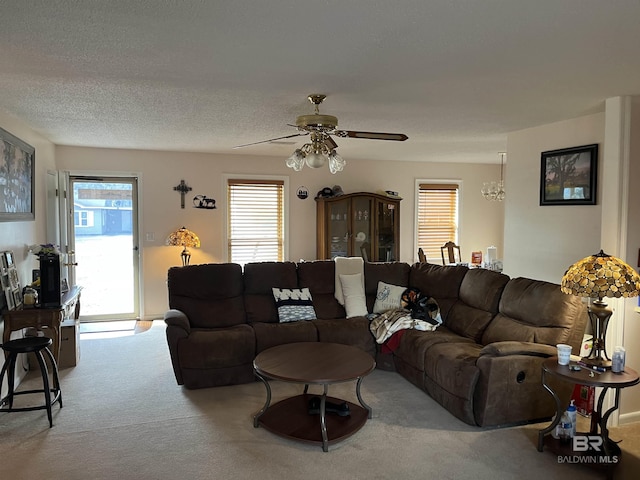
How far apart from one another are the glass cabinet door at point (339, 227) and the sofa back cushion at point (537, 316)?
3220 mm

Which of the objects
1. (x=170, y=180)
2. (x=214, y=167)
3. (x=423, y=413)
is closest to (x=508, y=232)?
(x=423, y=413)

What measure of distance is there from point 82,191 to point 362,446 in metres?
5.13

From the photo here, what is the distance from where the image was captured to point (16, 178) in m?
4.14

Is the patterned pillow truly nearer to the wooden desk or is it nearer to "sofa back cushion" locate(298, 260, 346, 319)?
"sofa back cushion" locate(298, 260, 346, 319)

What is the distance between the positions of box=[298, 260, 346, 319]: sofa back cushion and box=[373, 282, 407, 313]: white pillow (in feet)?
1.21

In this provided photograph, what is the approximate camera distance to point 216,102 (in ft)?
11.8

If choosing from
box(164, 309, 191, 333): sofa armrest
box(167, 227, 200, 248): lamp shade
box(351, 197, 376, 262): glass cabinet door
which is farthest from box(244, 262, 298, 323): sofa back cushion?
box(351, 197, 376, 262): glass cabinet door

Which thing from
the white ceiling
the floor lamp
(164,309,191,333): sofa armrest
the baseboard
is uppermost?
the white ceiling

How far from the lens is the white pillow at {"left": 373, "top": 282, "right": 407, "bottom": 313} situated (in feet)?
15.6

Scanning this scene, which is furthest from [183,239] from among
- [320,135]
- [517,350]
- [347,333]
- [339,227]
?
[517,350]

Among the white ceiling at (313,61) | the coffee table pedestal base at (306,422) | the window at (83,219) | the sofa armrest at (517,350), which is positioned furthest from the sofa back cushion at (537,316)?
the window at (83,219)

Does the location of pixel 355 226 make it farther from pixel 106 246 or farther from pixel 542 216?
pixel 106 246

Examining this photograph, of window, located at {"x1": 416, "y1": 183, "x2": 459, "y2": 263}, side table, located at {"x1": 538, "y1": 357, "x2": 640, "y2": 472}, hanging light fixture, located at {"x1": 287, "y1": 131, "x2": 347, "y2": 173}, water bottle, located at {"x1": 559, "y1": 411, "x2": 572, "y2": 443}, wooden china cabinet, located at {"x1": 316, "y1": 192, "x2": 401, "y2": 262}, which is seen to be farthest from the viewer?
window, located at {"x1": 416, "y1": 183, "x2": 459, "y2": 263}

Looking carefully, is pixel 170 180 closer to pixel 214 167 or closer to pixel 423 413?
pixel 214 167
